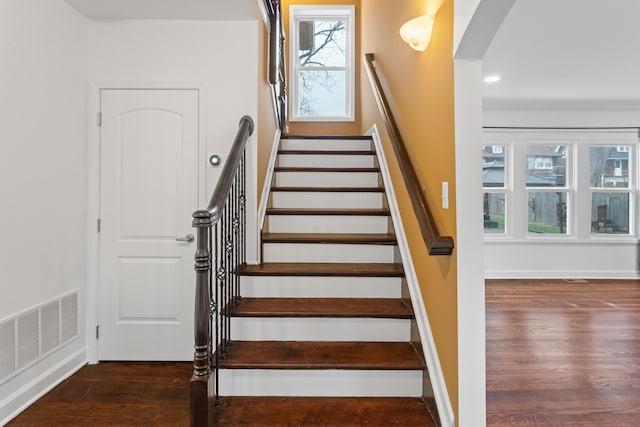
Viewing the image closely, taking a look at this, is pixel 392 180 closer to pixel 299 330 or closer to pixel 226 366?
pixel 299 330

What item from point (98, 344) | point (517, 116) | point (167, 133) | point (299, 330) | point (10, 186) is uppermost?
point (517, 116)

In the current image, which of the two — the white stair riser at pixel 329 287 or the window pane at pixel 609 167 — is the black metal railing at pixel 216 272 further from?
the window pane at pixel 609 167

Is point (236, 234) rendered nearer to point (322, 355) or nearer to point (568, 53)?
point (322, 355)

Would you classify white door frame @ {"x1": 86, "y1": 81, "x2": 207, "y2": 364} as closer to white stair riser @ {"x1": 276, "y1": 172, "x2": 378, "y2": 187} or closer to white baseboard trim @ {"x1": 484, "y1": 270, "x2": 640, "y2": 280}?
white stair riser @ {"x1": 276, "y1": 172, "x2": 378, "y2": 187}

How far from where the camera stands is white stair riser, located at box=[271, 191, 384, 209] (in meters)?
3.12

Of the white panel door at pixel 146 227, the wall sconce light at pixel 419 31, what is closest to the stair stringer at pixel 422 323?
the wall sconce light at pixel 419 31

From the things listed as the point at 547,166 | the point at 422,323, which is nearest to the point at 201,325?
the point at 422,323

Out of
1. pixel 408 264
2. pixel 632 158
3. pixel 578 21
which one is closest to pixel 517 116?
pixel 632 158

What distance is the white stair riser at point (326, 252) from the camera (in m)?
2.63

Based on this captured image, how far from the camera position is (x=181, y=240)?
2475mm

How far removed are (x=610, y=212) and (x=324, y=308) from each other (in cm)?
581

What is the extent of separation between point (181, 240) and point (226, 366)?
1.01 meters

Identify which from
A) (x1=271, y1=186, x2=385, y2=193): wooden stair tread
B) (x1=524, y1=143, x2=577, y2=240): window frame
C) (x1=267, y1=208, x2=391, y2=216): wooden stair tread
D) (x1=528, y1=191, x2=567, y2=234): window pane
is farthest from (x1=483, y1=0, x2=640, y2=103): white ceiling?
(x1=267, y1=208, x2=391, y2=216): wooden stair tread

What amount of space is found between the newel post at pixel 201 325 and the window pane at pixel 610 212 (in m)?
6.33
